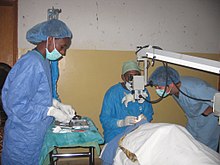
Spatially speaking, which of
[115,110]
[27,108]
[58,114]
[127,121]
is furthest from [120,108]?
[27,108]

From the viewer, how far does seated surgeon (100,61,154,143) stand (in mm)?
1950

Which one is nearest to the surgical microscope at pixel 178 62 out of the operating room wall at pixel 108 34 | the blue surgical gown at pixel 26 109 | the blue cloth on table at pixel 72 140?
the blue cloth on table at pixel 72 140

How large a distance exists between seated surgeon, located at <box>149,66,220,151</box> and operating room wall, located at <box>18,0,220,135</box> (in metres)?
0.83

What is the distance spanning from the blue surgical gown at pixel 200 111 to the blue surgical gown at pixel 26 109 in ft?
3.96

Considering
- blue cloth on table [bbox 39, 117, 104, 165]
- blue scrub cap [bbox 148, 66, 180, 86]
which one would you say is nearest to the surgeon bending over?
blue cloth on table [bbox 39, 117, 104, 165]

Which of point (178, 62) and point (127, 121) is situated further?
point (127, 121)

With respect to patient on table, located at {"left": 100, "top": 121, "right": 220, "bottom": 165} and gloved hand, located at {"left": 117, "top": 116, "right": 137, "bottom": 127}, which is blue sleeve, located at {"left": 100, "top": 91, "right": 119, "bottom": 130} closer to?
gloved hand, located at {"left": 117, "top": 116, "right": 137, "bottom": 127}

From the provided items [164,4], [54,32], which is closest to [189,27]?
[164,4]

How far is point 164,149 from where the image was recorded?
980 millimetres

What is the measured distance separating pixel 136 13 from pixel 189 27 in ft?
2.55

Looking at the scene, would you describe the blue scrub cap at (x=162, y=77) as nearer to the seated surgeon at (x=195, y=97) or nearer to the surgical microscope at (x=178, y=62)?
the seated surgeon at (x=195, y=97)

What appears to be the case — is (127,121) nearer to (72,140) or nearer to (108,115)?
(108,115)

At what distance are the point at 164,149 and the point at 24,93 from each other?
3.25 feet

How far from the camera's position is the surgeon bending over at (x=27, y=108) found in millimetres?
1418
